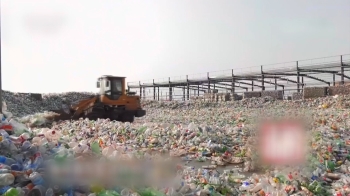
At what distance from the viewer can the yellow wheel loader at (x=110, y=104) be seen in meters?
13.6

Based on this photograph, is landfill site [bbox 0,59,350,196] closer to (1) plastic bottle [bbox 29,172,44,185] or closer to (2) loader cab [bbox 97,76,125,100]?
(1) plastic bottle [bbox 29,172,44,185]

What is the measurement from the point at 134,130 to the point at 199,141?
2.16 metres

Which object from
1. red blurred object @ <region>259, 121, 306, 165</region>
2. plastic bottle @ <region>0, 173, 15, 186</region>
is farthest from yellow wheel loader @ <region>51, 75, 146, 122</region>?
plastic bottle @ <region>0, 173, 15, 186</region>

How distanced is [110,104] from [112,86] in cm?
68

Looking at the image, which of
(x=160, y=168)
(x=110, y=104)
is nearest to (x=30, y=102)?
(x=110, y=104)

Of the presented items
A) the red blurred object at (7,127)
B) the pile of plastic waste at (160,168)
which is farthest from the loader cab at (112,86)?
the red blurred object at (7,127)

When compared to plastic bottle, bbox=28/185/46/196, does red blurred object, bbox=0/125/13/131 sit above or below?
above

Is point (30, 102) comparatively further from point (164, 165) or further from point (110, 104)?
point (164, 165)

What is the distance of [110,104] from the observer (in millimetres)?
13672

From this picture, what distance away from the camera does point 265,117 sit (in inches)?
287

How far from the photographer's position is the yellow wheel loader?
13.6 meters

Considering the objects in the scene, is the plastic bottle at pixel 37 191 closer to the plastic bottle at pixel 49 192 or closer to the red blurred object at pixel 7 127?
the plastic bottle at pixel 49 192

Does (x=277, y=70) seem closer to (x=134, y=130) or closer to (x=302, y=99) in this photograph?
(x=302, y=99)

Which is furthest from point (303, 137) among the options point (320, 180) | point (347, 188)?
point (347, 188)
